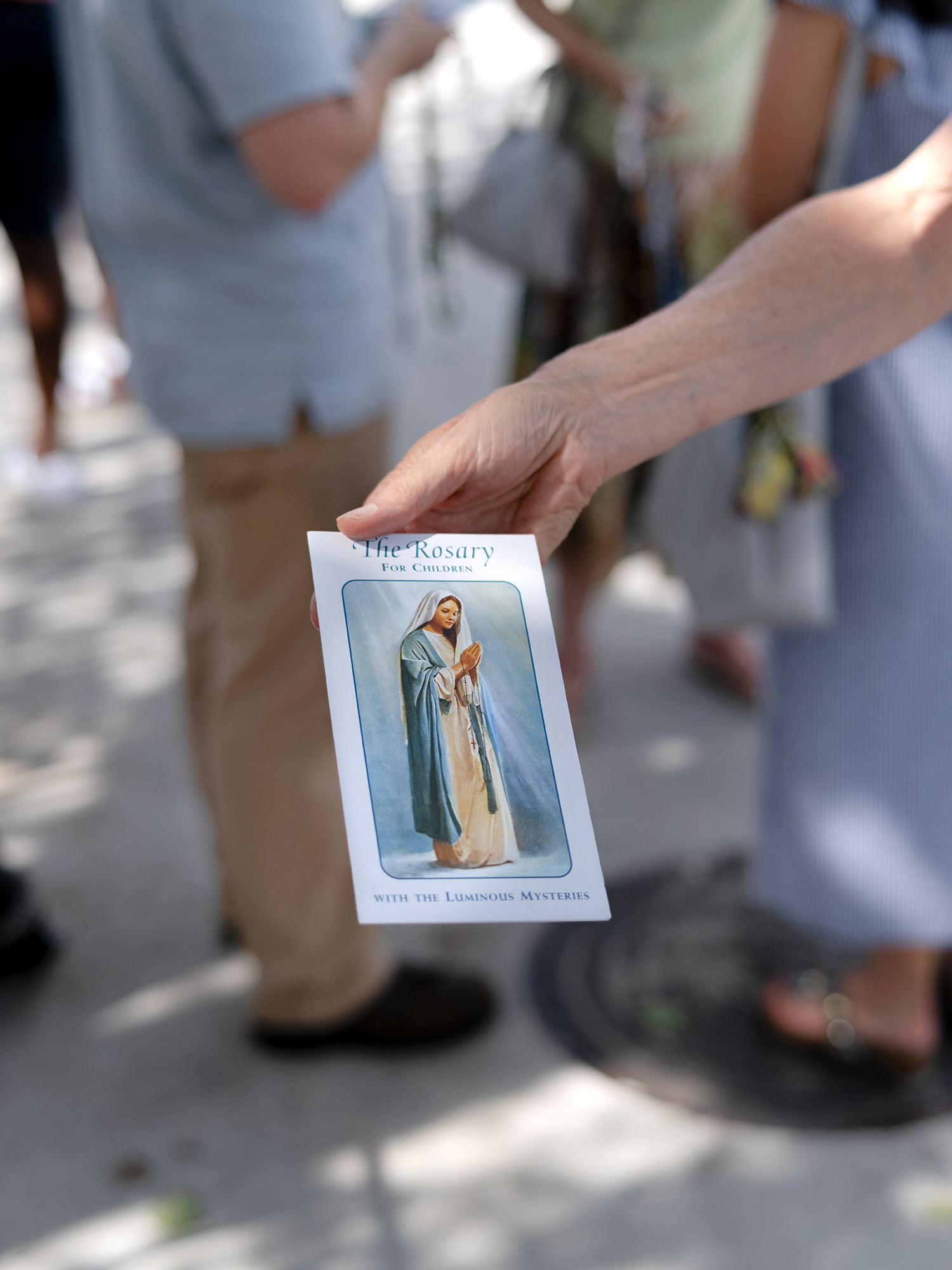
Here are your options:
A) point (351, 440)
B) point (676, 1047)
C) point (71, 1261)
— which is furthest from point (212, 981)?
point (351, 440)

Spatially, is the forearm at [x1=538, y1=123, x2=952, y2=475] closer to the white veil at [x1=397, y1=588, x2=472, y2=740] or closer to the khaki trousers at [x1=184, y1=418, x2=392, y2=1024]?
the white veil at [x1=397, y1=588, x2=472, y2=740]

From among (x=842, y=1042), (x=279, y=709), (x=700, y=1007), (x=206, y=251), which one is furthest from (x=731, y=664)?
(x=206, y=251)

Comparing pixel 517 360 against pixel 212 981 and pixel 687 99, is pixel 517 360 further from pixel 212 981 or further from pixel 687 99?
pixel 212 981

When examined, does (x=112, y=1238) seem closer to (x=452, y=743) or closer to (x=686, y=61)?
(x=452, y=743)

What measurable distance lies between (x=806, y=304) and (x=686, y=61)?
1658 mm

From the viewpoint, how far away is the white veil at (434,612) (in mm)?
1198

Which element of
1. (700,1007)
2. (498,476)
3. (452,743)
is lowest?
(700,1007)

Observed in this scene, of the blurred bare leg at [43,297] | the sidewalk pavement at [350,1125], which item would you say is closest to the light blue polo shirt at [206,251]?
the sidewalk pavement at [350,1125]

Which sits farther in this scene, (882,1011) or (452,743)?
(882,1011)

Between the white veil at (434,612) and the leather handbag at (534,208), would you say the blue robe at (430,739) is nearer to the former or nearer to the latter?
the white veil at (434,612)

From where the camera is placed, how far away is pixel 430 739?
46.7 inches

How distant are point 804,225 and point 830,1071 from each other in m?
1.55

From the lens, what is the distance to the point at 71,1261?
2088mm

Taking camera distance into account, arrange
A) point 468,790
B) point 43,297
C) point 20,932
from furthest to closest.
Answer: point 43,297 < point 20,932 < point 468,790
